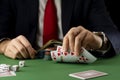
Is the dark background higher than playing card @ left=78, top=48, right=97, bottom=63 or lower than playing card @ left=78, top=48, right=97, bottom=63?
higher

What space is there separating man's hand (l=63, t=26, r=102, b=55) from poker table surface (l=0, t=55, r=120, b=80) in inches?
2.7

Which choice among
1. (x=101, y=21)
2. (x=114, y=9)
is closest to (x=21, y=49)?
(x=101, y=21)

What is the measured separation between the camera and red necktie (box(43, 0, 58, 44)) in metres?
1.57

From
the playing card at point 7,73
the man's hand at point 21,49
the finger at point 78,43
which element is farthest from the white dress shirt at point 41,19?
the playing card at point 7,73

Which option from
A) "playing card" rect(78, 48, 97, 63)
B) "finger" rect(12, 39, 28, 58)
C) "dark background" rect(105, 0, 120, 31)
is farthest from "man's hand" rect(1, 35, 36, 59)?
"dark background" rect(105, 0, 120, 31)

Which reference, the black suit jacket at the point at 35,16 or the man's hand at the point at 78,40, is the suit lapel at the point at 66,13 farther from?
the man's hand at the point at 78,40

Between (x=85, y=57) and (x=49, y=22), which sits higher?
(x=49, y=22)

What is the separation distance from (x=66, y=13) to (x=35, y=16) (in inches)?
6.9

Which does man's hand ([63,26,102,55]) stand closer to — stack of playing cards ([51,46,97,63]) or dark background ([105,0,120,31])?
stack of playing cards ([51,46,97,63])

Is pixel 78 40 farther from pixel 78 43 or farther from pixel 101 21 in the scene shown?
pixel 101 21

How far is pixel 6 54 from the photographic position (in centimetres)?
135

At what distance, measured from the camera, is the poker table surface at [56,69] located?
963 mm

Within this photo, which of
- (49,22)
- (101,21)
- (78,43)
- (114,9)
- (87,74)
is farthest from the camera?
(114,9)

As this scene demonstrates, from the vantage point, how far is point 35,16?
1.61 m
